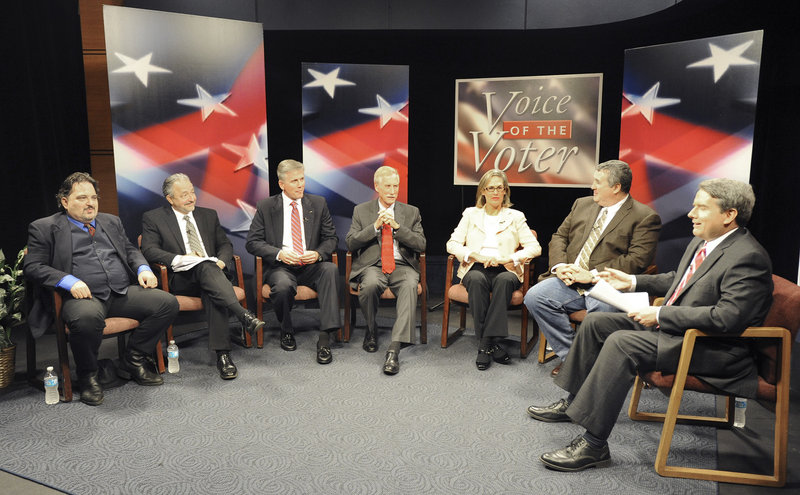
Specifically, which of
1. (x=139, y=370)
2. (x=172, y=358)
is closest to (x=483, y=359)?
(x=172, y=358)

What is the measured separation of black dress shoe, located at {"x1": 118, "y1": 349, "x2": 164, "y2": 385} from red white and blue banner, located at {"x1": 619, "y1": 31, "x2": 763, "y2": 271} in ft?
12.8

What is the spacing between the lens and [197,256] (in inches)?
161

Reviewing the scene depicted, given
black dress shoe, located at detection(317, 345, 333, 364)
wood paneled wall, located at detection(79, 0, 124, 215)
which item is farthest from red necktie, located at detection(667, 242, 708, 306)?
wood paneled wall, located at detection(79, 0, 124, 215)

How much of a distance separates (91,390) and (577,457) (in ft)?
8.89

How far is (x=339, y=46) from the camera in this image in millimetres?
5625

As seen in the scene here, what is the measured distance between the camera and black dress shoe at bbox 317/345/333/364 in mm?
3992

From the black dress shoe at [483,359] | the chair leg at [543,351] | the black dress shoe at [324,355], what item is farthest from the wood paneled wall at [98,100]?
the chair leg at [543,351]

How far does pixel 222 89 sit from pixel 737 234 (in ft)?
12.7

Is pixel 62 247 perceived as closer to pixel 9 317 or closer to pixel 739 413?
pixel 9 317

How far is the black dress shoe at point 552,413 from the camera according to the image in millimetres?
3131

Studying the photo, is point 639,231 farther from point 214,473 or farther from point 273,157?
point 273,157

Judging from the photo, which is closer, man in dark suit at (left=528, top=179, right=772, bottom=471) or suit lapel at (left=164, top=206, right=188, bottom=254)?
man in dark suit at (left=528, top=179, right=772, bottom=471)

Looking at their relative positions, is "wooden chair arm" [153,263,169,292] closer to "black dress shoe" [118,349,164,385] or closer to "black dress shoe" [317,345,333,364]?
"black dress shoe" [118,349,164,385]

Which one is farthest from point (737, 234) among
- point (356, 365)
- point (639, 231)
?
point (356, 365)
